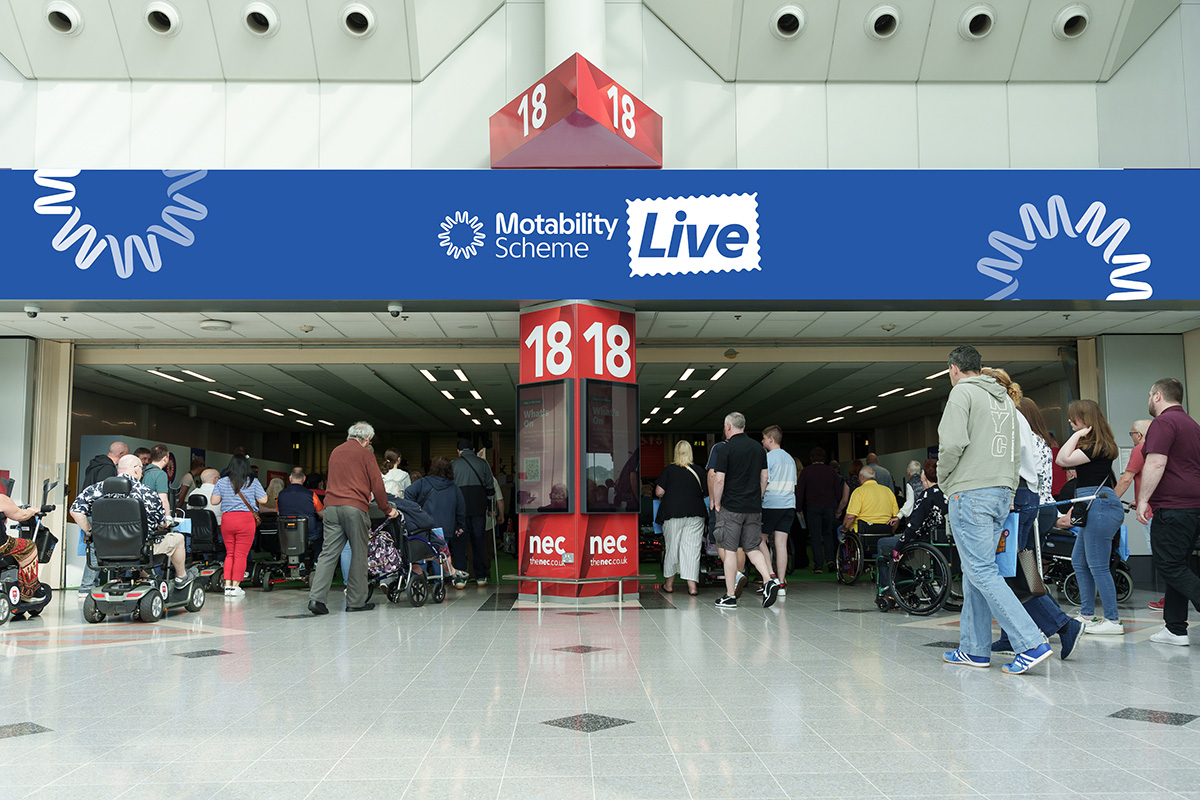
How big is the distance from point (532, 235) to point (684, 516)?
3271 mm

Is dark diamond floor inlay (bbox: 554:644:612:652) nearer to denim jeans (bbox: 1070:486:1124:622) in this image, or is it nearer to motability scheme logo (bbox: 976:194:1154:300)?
denim jeans (bbox: 1070:486:1124:622)

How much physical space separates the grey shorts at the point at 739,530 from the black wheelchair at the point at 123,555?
4784mm

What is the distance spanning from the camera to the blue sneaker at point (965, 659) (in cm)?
475

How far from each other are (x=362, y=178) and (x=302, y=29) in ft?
10.1

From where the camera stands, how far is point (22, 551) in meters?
Result: 7.36

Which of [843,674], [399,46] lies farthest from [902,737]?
[399,46]

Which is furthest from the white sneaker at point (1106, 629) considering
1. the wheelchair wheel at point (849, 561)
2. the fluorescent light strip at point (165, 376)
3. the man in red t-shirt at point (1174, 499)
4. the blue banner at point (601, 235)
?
the fluorescent light strip at point (165, 376)

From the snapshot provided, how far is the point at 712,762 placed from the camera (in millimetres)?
2977

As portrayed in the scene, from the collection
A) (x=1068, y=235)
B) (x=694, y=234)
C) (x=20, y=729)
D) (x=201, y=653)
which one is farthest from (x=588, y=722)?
(x=1068, y=235)

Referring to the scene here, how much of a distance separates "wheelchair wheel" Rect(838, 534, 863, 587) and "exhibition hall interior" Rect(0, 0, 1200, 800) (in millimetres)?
59

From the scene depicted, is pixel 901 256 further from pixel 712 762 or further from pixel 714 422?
pixel 714 422

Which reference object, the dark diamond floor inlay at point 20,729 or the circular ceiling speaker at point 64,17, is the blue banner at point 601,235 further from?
the dark diamond floor inlay at point 20,729

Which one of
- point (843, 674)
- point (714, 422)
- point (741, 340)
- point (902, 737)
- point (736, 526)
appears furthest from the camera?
point (714, 422)

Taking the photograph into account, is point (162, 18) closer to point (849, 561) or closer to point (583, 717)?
point (583, 717)
